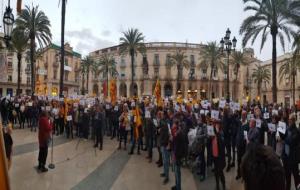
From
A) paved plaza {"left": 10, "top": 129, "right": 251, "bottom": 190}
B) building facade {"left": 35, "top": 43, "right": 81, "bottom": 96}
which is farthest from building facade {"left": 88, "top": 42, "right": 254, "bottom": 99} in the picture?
paved plaza {"left": 10, "top": 129, "right": 251, "bottom": 190}

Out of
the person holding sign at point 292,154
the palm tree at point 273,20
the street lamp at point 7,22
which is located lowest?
the person holding sign at point 292,154

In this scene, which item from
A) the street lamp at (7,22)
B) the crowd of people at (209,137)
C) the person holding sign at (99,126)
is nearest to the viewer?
the crowd of people at (209,137)

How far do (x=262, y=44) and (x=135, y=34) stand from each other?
88.7 ft

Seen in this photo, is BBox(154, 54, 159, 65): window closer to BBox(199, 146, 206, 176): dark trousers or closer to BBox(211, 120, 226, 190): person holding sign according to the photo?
BBox(199, 146, 206, 176): dark trousers

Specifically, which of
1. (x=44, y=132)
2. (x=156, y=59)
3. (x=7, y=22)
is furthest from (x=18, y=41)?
(x=156, y=59)

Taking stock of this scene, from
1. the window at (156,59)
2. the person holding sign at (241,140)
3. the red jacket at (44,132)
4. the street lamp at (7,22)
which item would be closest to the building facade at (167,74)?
the window at (156,59)

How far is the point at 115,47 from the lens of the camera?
8212 cm

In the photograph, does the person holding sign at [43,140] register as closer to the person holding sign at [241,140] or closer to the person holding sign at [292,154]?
the person holding sign at [241,140]

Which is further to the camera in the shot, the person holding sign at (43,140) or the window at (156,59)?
the window at (156,59)

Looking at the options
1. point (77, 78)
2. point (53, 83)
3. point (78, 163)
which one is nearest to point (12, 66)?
point (53, 83)

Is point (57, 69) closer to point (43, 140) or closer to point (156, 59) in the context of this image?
point (156, 59)

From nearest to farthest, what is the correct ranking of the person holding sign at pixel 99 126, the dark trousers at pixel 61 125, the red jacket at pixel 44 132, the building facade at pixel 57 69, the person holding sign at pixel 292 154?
the person holding sign at pixel 292 154 → the red jacket at pixel 44 132 → the person holding sign at pixel 99 126 → the dark trousers at pixel 61 125 → the building facade at pixel 57 69

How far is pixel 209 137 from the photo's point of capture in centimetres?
843

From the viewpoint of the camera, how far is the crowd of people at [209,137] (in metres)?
2.40
